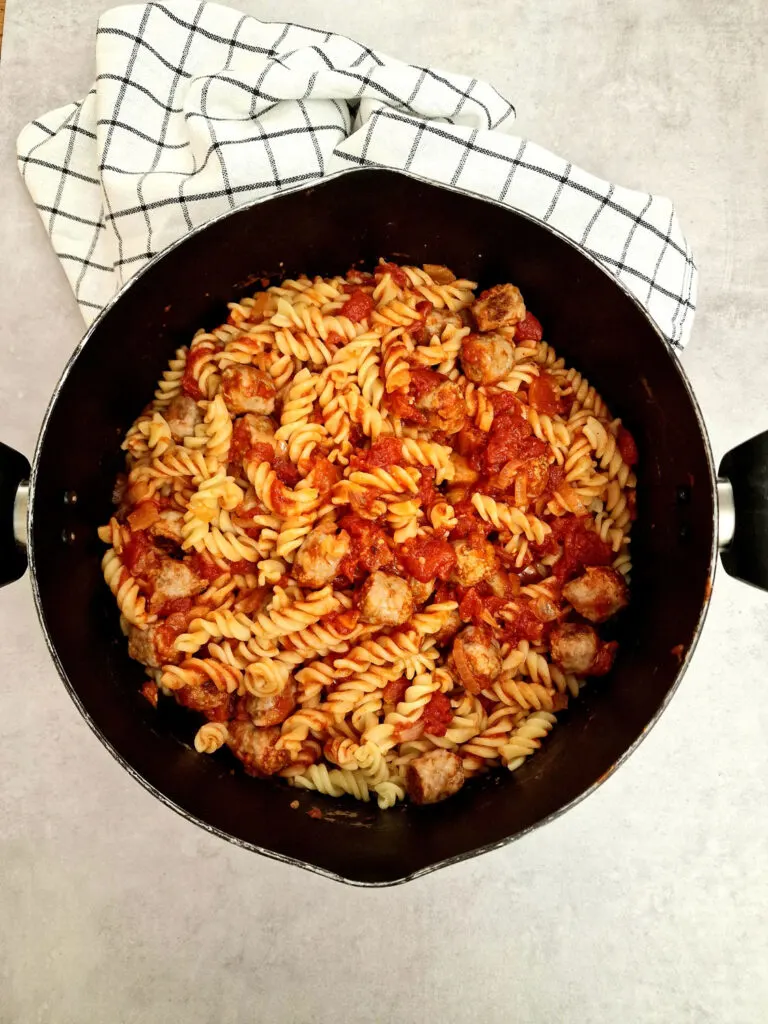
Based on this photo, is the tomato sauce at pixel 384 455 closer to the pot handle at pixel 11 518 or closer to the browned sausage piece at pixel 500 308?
the browned sausage piece at pixel 500 308

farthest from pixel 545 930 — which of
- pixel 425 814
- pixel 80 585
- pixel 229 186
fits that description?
pixel 229 186

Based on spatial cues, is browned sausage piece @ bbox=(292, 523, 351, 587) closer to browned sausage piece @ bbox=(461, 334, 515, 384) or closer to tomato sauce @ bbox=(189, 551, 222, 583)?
tomato sauce @ bbox=(189, 551, 222, 583)

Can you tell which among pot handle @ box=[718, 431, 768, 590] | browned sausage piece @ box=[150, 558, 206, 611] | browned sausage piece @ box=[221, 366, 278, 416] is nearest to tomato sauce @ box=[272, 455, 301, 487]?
browned sausage piece @ box=[221, 366, 278, 416]

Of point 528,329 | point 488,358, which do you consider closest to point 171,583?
point 488,358

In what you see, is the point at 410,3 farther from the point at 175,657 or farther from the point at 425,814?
the point at 425,814

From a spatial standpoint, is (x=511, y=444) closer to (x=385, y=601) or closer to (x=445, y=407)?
(x=445, y=407)

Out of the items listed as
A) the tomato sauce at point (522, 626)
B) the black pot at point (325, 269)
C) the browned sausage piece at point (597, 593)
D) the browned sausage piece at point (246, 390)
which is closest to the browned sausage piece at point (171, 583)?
the black pot at point (325, 269)
